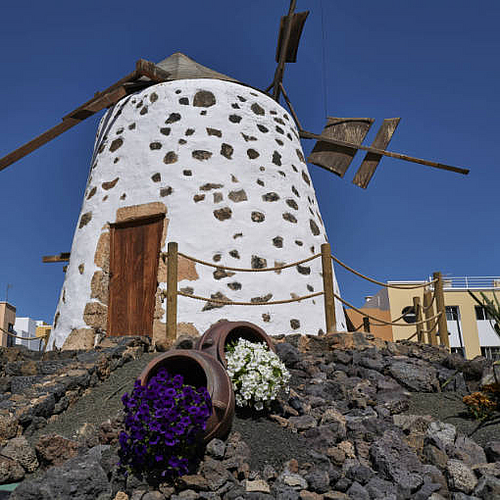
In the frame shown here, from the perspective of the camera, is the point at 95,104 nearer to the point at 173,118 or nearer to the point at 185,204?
the point at 173,118

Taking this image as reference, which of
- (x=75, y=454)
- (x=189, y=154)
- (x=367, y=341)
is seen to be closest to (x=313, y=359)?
(x=367, y=341)

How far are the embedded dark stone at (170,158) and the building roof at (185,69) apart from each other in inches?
61.1

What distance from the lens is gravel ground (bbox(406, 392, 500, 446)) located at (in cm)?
412

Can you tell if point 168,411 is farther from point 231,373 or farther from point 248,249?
point 248,249

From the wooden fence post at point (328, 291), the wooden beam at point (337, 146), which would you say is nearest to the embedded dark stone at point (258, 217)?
the wooden fence post at point (328, 291)

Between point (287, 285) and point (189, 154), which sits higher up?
point (189, 154)

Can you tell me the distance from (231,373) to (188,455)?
911 millimetres

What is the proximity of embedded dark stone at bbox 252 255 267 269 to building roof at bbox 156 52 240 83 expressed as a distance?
3248 millimetres

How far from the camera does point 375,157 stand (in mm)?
9219

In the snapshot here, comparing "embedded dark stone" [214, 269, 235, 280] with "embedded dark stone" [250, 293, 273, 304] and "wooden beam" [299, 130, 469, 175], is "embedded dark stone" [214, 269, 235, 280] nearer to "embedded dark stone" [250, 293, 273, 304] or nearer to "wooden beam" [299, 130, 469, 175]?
"embedded dark stone" [250, 293, 273, 304]

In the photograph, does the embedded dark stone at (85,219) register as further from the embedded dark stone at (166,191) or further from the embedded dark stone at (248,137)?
the embedded dark stone at (248,137)

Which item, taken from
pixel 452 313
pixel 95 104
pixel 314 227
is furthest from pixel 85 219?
pixel 452 313

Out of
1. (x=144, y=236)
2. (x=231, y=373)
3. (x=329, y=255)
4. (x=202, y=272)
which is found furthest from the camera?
(x=144, y=236)

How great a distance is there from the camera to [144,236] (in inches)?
284
